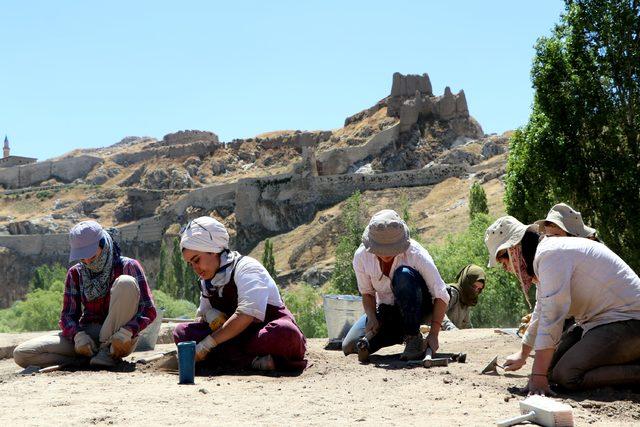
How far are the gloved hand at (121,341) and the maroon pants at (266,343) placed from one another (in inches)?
14.3

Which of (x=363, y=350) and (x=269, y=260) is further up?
(x=363, y=350)

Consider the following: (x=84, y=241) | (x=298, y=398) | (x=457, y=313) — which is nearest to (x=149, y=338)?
(x=84, y=241)

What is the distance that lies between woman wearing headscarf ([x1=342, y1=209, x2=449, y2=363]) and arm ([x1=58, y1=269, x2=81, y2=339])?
6.75 ft

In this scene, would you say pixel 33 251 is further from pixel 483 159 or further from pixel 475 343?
pixel 475 343

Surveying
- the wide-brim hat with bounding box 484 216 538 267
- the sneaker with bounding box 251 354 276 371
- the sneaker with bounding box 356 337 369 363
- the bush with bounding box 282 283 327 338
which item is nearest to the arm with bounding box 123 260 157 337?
the sneaker with bounding box 251 354 276 371

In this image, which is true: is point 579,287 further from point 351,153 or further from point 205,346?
point 351,153

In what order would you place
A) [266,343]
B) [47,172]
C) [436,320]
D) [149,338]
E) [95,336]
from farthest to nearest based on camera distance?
[47,172], [149,338], [95,336], [436,320], [266,343]

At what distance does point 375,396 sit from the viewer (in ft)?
15.9

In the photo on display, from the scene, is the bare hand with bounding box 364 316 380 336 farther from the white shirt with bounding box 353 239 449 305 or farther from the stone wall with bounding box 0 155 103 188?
the stone wall with bounding box 0 155 103 188

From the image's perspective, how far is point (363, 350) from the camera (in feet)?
20.5

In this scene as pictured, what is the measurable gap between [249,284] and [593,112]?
10965 millimetres

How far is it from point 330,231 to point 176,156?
1300 inches

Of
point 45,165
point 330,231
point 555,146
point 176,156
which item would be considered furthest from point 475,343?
point 45,165

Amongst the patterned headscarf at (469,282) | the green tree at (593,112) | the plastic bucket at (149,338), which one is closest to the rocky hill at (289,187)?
the green tree at (593,112)
